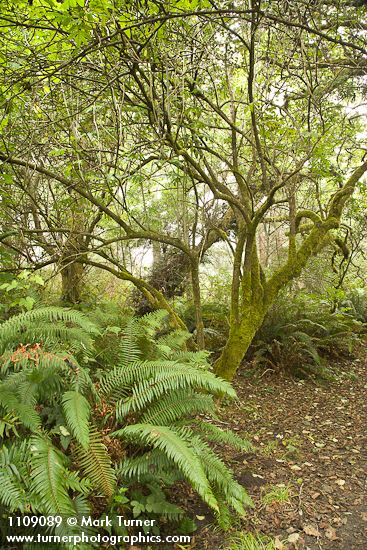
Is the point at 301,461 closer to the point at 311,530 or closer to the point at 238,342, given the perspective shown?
the point at 311,530

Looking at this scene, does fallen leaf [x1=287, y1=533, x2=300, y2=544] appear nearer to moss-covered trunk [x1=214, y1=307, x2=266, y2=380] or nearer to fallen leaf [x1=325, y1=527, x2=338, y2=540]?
fallen leaf [x1=325, y1=527, x2=338, y2=540]

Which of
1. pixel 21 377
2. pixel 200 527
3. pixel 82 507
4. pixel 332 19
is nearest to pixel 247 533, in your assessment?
pixel 200 527

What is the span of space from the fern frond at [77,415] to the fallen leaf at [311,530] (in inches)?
67.6

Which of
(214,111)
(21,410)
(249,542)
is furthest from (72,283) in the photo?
(249,542)

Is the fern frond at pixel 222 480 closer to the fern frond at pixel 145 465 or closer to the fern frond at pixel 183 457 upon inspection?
the fern frond at pixel 145 465

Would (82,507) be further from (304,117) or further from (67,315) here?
(304,117)

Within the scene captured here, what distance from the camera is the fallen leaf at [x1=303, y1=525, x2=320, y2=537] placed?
2689mm

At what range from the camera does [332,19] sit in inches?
154

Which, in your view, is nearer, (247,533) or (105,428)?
(247,533)

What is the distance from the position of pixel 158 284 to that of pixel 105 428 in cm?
486

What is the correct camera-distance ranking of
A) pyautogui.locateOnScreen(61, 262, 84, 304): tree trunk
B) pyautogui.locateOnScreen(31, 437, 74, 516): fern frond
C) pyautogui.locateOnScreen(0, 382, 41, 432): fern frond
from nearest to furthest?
pyautogui.locateOnScreen(31, 437, 74, 516): fern frond, pyautogui.locateOnScreen(0, 382, 41, 432): fern frond, pyautogui.locateOnScreen(61, 262, 84, 304): tree trunk

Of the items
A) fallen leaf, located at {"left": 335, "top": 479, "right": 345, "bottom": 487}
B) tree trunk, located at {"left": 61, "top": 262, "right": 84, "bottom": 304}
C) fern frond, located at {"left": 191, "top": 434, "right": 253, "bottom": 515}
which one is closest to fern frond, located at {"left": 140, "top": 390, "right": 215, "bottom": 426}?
fern frond, located at {"left": 191, "top": 434, "right": 253, "bottom": 515}

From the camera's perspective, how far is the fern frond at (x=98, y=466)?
2428 millimetres

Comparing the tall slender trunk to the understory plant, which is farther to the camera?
the tall slender trunk
